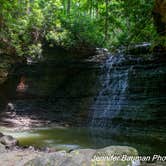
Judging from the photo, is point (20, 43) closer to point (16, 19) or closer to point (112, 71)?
point (16, 19)

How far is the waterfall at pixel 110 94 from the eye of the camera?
1405cm

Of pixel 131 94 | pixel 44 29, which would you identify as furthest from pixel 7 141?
pixel 44 29

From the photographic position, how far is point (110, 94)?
→ 1478 cm

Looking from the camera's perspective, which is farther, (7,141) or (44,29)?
(44,29)

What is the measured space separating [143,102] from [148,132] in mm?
1596

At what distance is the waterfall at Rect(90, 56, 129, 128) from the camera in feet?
46.1

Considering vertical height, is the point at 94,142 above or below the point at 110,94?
below

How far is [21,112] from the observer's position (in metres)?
16.1

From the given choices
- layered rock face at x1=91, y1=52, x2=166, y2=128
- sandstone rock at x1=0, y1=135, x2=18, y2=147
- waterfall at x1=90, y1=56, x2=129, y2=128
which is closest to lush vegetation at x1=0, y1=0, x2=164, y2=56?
layered rock face at x1=91, y1=52, x2=166, y2=128

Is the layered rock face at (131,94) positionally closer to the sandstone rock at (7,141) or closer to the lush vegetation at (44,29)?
the lush vegetation at (44,29)

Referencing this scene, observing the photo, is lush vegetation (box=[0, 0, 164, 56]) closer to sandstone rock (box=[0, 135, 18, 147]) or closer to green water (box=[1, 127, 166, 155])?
green water (box=[1, 127, 166, 155])

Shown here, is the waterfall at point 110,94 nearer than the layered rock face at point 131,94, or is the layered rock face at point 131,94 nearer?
the layered rock face at point 131,94

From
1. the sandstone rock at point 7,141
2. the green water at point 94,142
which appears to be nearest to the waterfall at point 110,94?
the green water at point 94,142

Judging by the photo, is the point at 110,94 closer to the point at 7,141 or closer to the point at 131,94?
the point at 131,94
